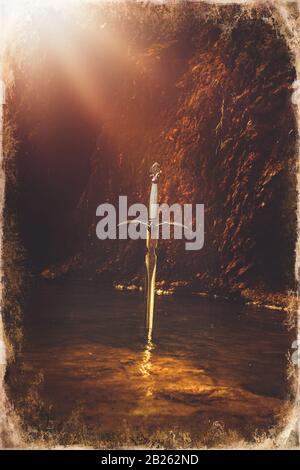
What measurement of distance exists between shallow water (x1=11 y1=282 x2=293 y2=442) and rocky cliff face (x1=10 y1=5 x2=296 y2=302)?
3290mm

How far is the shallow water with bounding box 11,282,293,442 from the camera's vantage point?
3.21 metres

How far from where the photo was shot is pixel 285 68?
10.4m

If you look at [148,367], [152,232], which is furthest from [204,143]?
[148,367]

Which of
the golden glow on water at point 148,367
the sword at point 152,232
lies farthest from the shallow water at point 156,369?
the sword at point 152,232

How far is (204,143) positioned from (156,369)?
28.4 feet

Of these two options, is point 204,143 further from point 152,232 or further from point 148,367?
point 148,367

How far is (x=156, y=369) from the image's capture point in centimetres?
421

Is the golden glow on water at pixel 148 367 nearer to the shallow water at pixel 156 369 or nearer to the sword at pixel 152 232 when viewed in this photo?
the shallow water at pixel 156 369

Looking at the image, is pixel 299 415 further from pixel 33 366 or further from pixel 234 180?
pixel 234 180

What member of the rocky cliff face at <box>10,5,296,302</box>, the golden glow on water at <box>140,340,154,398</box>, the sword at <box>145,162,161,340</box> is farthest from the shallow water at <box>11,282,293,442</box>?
the rocky cliff face at <box>10,5,296,302</box>

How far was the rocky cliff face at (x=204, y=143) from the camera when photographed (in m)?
10.2

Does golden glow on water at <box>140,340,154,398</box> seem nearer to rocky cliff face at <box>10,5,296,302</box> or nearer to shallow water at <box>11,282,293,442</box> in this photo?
shallow water at <box>11,282,293,442</box>

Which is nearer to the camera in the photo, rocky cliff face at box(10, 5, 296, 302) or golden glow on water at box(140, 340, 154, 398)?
golden glow on water at box(140, 340, 154, 398)

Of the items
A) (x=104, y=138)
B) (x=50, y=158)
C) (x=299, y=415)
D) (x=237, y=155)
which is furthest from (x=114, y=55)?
(x=299, y=415)
